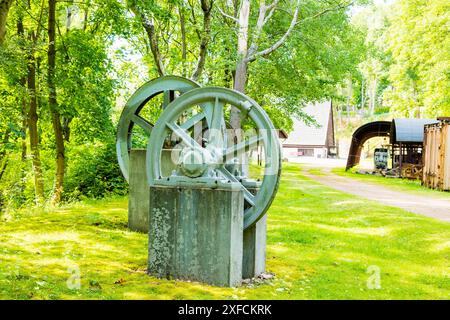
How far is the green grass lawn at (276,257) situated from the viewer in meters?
5.86

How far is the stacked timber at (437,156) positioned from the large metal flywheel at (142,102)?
14673 mm

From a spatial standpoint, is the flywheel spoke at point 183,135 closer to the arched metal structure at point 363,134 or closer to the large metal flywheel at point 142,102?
the large metal flywheel at point 142,102

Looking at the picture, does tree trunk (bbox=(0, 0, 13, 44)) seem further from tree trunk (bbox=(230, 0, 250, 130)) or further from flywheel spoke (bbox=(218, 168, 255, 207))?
tree trunk (bbox=(230, 0, 250, 130))

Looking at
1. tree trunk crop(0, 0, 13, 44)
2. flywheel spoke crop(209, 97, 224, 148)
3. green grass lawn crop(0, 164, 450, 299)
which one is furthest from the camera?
tree trunk crop(0, 0, 13, 44)

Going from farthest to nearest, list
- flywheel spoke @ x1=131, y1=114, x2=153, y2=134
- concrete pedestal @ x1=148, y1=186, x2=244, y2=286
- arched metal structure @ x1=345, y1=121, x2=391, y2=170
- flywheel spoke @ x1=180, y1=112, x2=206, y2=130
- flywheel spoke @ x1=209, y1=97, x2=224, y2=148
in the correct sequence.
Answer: arched metal structure @ x1=345, y1=121, x2=391, y2=170, flywheel spoke @ x1=131, y1=114, x2=153, y2=134, flywheel spoke @ x1=180, y1=112, x2=206, y2=130, flywheel spoke @ x1=209, y1=97, x2=224, y2=148, concrete pedestal @ x1=148, y1=186, x2=244, y2=286

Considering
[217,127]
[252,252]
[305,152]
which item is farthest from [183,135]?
[305,152]

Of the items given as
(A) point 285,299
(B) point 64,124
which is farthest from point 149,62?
(A) point 285,299

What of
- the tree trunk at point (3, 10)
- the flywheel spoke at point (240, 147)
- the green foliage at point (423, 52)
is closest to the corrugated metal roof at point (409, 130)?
the green foliage at point (423, 52)

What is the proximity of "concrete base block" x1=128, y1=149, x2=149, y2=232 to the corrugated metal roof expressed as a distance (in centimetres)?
2283

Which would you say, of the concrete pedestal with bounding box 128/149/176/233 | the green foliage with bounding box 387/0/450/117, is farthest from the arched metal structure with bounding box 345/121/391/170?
the concrete pedestal with bounding box 128/149/176/233

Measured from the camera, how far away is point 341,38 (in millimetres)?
25812

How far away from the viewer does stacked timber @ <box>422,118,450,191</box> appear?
2059 centimetres

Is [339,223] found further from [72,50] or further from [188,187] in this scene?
[72,50]

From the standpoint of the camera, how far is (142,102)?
33.2ft
